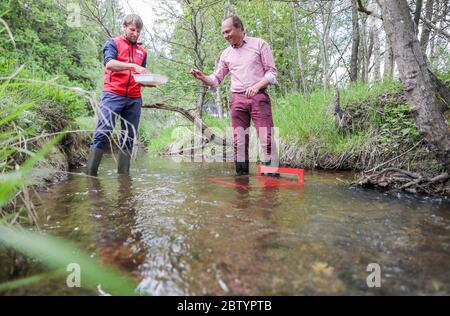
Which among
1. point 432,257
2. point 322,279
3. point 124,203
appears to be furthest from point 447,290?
point 124,203

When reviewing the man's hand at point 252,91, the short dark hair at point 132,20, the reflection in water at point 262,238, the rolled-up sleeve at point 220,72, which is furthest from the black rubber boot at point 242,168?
the short dark hair at point 132,20

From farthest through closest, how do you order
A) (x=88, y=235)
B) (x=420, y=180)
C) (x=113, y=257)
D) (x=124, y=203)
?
(x=420, y=180), (x=124, y=203), (x=88, y=235), (x=113, y=257)

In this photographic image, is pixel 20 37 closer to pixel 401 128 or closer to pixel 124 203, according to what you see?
pixel 124 203

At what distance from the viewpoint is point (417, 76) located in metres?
2.35

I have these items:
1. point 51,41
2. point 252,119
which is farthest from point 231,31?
point 51,41

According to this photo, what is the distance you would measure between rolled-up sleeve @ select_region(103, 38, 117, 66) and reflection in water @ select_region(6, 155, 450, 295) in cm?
153

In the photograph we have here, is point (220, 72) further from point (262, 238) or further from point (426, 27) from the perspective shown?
point (426, 27)

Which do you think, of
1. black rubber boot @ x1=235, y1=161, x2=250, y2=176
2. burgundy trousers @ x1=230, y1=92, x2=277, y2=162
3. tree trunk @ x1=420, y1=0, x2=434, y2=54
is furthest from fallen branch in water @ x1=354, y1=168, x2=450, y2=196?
tree trunk @ x1=420, y1=0, x2=434, y2=54

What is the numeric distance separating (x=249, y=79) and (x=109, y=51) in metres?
1.59

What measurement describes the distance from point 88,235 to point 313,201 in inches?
62.2

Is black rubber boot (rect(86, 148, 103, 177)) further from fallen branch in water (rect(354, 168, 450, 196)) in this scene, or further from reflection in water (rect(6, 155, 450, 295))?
fallen branch in water (rect(354, 168, 450, 196))

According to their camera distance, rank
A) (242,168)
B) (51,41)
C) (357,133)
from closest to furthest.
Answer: (242,168), (357,133), (51,41)

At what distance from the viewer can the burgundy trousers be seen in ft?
11.7

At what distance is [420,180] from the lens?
2.60 metres
